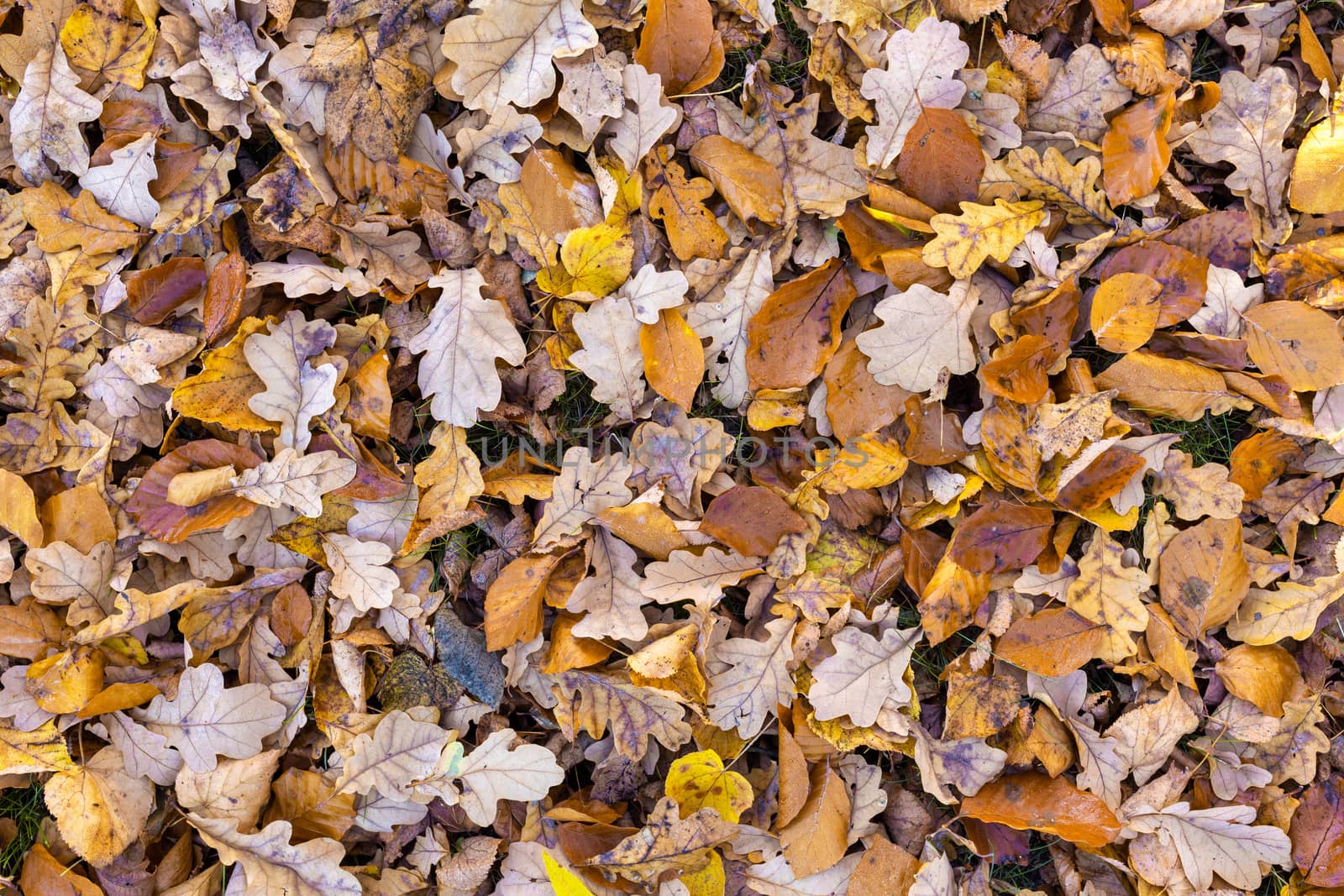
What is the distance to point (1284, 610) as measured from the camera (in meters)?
2.14

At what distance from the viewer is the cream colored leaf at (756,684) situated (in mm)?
2078

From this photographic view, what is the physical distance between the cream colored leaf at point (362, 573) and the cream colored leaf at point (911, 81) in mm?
1498

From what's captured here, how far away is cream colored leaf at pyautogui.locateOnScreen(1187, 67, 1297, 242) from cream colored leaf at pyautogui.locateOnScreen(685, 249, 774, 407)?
44.5 inches

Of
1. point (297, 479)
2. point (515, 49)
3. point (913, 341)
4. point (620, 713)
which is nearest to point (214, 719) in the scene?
point (297, 479)

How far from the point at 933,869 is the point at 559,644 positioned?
1.03m

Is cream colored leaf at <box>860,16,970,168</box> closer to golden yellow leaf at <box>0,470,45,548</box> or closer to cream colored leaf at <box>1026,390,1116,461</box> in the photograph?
cream colored leaf at <box>1026,390,1116,461</box>

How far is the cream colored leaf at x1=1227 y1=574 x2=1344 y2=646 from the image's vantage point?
6.97ft

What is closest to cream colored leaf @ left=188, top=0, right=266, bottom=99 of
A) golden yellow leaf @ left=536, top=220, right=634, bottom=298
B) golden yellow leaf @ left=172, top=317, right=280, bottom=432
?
golden yellow leaf @ left=172, top=317, right=280, bottom=432

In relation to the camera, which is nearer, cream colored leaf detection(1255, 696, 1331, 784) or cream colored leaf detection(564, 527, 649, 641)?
cream colored leaf detection(564, 527, 649, 641)

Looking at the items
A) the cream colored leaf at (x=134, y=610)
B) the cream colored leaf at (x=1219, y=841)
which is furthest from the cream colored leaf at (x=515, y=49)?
the cream colored leaf at (x=1219, y=841)

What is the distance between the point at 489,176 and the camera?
212 centimetres

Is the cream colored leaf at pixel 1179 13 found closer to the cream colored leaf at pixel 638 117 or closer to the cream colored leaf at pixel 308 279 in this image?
the cream colored leaf at pixel 638 117

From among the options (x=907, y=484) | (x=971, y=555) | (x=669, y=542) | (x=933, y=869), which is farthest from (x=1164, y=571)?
(x=669, y=542)

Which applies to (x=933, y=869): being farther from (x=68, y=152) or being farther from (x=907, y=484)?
(x=68, y=152)
